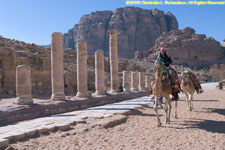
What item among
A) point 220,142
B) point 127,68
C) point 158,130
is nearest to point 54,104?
point 158,130

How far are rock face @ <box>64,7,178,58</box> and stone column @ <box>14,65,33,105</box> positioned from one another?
9124 cm

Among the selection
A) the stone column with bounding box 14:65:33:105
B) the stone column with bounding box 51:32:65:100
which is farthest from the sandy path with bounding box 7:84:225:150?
the stone column with bounding box 51:32:65:100

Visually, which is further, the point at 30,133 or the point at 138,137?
the point at 30,133

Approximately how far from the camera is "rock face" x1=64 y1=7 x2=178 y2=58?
103 metres

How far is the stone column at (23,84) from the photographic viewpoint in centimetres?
1137

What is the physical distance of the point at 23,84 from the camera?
11617 millimetres

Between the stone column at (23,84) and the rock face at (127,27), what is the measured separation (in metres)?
91.2

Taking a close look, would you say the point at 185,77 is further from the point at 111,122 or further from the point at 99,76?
the point at 99,76

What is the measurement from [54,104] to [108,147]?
6987 mm

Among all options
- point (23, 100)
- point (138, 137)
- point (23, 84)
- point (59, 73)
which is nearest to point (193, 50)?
point (59, 73)

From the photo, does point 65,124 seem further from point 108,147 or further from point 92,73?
point 92,73

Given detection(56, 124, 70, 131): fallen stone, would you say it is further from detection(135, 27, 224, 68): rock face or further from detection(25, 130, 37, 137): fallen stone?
detection(135, 27, 224, 68): rock face

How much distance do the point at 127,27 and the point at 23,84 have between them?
97.6 metres

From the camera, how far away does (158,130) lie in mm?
7312
